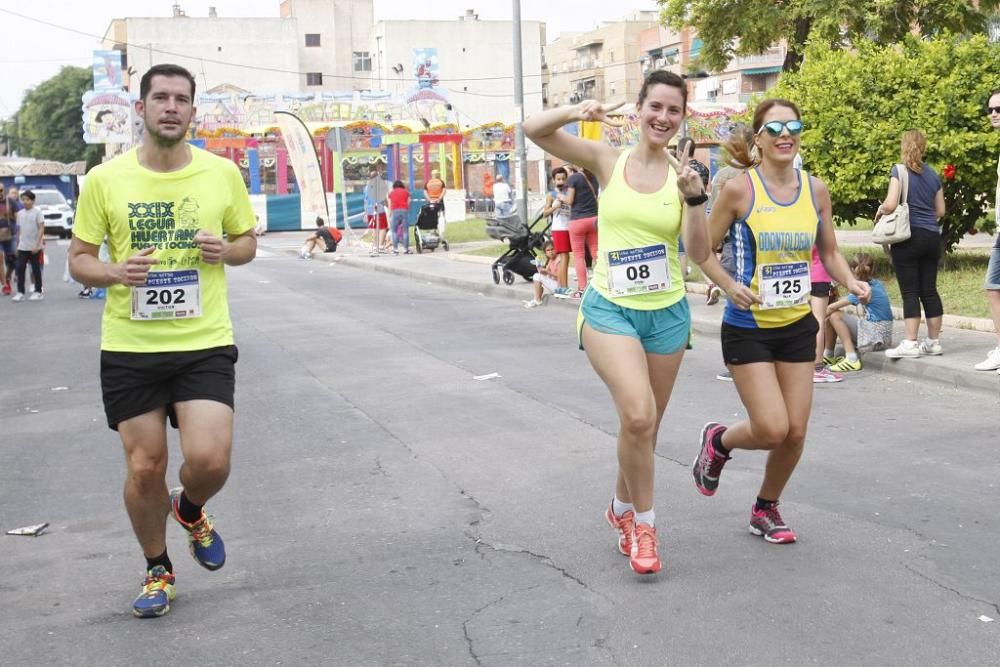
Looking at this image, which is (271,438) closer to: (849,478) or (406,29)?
(849,478)

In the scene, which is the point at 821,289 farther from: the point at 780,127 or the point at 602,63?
the point at 602,63

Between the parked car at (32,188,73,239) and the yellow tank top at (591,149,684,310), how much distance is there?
152ft

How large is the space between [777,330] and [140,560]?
9.45 ft

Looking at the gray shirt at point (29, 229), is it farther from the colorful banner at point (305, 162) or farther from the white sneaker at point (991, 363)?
the colorful banner at point (305, 162)

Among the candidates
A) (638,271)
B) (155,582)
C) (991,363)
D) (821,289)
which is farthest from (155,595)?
(991,363)

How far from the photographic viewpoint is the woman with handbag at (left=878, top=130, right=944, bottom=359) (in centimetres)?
1093

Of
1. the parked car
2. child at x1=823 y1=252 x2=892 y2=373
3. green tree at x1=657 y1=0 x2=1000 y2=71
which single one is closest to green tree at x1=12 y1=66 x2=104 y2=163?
the parked car

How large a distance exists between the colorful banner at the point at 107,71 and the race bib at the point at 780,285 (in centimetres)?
7253

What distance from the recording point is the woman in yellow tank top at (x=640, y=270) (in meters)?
5.23

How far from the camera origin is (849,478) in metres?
7.02

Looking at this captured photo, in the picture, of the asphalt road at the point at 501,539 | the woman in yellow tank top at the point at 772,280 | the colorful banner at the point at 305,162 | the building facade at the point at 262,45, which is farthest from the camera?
the building facade at the point at 262,45

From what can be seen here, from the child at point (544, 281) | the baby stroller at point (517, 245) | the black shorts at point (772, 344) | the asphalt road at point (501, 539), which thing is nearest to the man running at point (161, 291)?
the asphalt road at point (501, 539)

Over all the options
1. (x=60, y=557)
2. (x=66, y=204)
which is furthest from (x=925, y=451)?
(x=66, y=204)

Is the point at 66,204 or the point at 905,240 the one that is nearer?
the point at 905,240
